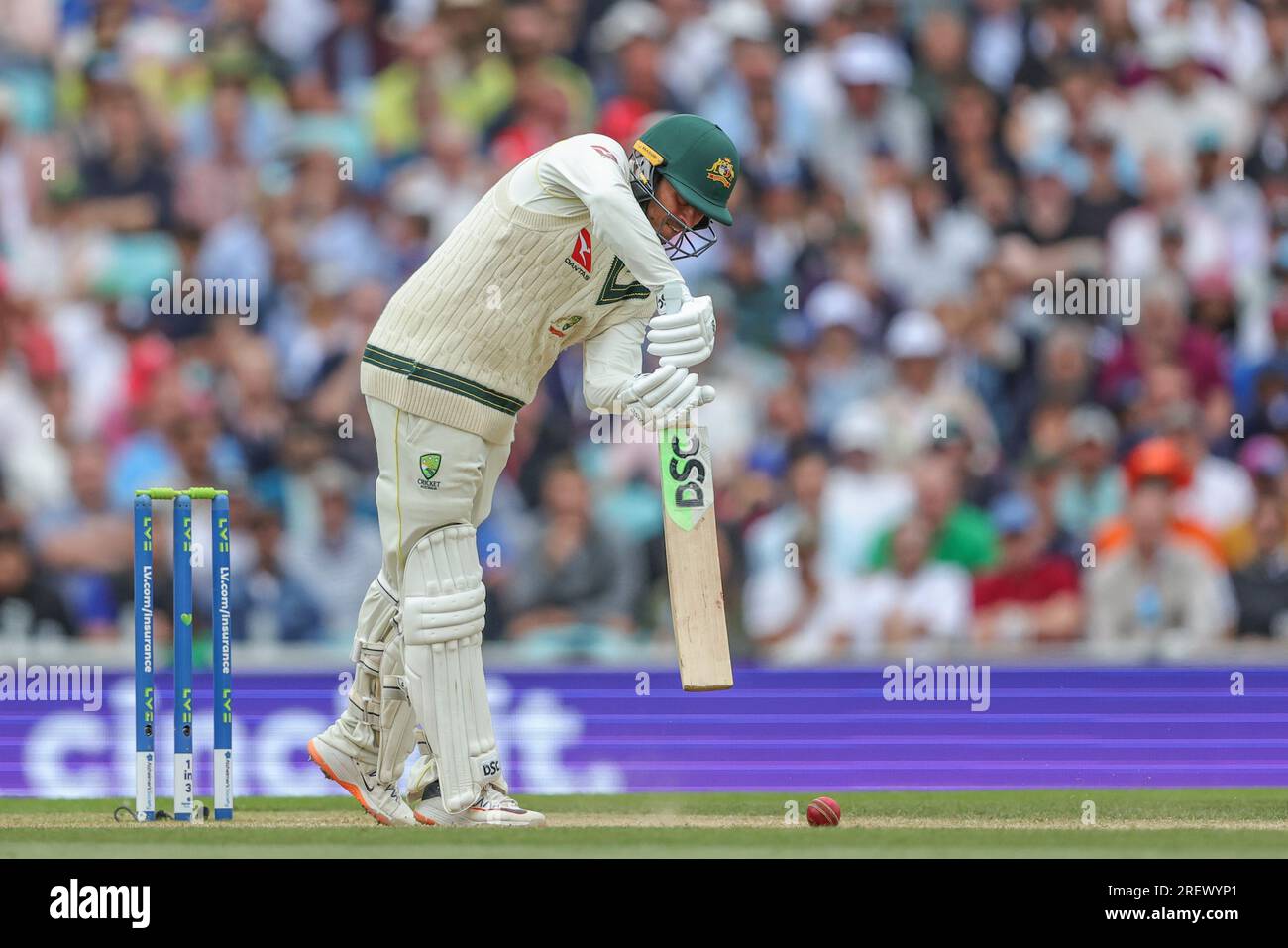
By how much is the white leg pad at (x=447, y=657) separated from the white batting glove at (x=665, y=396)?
0.69 m

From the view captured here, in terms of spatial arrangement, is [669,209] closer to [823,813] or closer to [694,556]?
[694,556]

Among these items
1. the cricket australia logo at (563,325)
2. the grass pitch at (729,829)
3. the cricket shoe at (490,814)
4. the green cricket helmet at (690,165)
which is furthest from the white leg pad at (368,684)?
the green cricket helmet at (690,165)

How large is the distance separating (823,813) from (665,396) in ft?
4.66

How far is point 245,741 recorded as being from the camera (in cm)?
885

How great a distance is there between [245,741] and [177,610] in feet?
6.48

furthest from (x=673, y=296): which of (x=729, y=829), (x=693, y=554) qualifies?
(x=729, y=829)

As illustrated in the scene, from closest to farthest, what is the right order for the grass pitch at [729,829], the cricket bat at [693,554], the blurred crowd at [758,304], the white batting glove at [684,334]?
the grass pitch at [729,829], the white batting glove at [684,334], the cricket bat at [693,554], the blurred crowd at [758,304]

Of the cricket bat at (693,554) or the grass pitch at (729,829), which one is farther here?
the cricket bat at (693,554)

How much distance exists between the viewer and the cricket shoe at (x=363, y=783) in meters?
7.25

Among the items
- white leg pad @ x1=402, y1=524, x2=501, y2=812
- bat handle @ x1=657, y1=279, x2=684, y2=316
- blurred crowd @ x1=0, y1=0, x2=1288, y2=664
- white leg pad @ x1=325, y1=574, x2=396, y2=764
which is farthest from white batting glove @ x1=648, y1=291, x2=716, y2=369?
blurred crowd @ x1=0, y1=0, x2=1288, y2=664

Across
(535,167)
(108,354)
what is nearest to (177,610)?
(535,167)

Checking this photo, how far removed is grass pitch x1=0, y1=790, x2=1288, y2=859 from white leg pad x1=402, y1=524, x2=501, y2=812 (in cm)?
31

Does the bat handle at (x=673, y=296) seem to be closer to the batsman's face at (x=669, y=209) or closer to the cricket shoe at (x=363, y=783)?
the batsman's face at (x=669, y=209)

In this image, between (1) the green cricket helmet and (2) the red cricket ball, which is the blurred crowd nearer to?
(2) the red cricket ball
